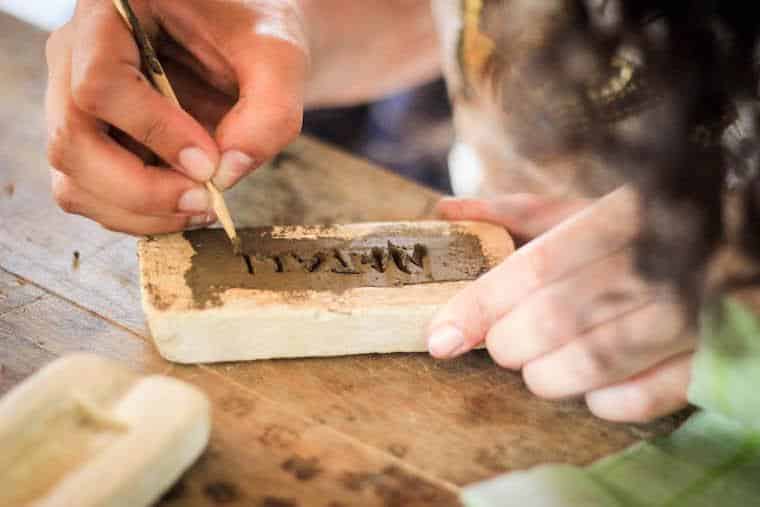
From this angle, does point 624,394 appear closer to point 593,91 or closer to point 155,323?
point 593,91

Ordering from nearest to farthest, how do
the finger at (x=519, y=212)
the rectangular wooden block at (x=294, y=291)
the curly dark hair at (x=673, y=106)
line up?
the curly dark hair at (x=673, y=106) < the rectangular wooden block at (x=294, y=291) < the finger at (x=519, y=212)

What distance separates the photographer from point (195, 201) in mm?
831

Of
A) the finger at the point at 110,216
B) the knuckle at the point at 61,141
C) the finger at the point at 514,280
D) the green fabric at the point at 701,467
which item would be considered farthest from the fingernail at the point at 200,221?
the green fabric at the point at 701,467

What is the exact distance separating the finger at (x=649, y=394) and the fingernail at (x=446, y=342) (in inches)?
5.2

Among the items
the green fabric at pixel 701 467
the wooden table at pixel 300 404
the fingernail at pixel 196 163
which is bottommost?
the wooden table at pixel 300 404

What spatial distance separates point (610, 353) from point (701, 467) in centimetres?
12

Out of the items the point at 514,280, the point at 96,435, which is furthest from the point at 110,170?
the point at 514,280

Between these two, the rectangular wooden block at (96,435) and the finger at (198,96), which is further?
the finger at (198,96)

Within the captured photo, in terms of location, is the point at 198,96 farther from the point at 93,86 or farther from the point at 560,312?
the point at 560,312

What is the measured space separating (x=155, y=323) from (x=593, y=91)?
1.39ft

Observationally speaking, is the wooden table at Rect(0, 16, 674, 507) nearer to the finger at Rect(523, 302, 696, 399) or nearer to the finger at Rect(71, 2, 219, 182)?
the finger at Rect(523, 302, 696, 399)

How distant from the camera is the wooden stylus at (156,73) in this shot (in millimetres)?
804

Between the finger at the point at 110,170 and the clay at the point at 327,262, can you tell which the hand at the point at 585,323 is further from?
the finger at the point at 110,170

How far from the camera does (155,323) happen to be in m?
0.76
